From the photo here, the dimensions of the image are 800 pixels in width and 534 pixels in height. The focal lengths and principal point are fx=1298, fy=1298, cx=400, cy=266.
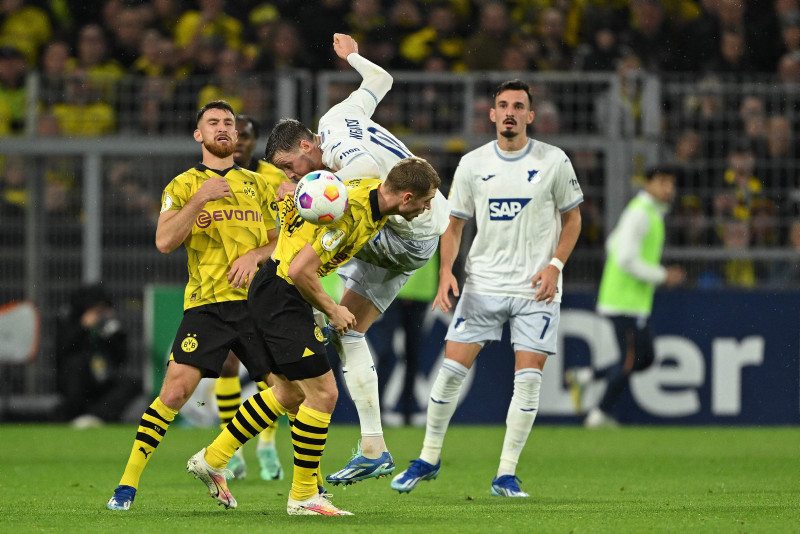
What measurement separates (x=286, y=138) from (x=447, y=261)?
1439 millimetres

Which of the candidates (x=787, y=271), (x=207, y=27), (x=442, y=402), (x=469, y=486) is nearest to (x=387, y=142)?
(x=442, y=402)

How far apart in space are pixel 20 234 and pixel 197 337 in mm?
6545

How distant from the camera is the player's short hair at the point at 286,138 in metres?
7.15

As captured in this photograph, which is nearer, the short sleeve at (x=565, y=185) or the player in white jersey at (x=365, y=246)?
the player in white jersey at (x=365, y=246)

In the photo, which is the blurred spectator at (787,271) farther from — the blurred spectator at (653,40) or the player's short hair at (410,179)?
the player's short hair at (410,179)

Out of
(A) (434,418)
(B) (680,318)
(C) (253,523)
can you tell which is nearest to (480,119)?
(B) (680,318)

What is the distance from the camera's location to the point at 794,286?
41.6 ft

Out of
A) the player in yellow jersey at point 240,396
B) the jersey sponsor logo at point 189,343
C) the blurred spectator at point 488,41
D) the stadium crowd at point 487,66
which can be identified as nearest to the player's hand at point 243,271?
the jersey sponsor logo at point 189,343

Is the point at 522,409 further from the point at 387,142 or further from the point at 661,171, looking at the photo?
the point at 661,171

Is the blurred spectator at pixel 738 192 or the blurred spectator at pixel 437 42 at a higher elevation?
the blurred spectator at pixel 437 42

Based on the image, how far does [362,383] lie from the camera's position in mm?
7223

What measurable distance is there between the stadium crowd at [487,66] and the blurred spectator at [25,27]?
0.06ft

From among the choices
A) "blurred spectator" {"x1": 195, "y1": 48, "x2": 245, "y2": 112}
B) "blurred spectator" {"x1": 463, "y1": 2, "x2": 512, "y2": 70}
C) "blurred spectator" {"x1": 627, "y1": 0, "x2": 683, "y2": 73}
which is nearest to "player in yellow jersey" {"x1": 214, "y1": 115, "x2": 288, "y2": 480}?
"blurred spectator" {"x1": 195, "y1": 48, "x2": 245, "y2": 112}

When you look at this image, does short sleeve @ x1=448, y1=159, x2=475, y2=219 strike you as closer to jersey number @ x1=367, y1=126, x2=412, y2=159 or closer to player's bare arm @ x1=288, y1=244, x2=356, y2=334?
jersey number @ x1=367, y1=126, x2=412, y2=159
